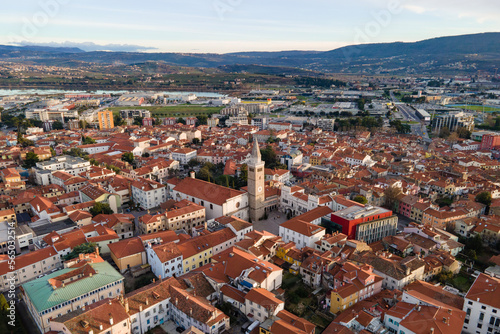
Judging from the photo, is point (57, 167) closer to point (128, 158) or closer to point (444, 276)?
point (128, 158)

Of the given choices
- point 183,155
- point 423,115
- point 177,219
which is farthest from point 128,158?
point 423,115

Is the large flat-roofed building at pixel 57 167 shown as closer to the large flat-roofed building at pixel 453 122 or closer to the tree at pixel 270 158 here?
the tree at pixel 270 158

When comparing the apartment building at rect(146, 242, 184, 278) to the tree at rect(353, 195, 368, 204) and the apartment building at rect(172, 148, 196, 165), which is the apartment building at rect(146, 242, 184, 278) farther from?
the apartment building at rect(172, 148, 196, 165)

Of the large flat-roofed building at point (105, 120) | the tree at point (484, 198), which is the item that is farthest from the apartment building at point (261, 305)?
the large flat-roofed building at point (105, 120)

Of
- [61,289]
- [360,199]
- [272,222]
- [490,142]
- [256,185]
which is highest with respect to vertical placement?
[256,185]

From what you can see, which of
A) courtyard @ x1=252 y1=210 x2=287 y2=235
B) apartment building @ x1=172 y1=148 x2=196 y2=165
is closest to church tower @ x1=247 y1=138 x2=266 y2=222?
courtyard @ x1=252 y1=210 x2=287 y2=235

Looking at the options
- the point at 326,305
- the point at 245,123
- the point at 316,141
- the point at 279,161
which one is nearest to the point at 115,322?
the point at 326,305
